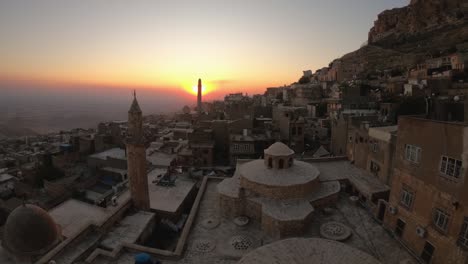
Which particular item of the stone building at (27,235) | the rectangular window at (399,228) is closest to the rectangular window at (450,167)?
the rectangular window at (399,228)

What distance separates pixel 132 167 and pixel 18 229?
700cm

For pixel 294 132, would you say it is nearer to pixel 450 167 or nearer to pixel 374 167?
pixel 374 167

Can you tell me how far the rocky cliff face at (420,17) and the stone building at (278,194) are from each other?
271 ft

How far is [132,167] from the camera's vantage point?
18.2 metres

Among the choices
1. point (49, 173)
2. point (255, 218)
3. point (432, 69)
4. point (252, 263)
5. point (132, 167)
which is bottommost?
point (49, 173)

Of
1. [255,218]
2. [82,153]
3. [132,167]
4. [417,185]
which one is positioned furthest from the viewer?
[82,153]

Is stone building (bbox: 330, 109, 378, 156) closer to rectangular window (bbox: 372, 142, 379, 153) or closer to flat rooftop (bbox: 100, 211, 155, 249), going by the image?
rectangular window (bbox: 372, 142, 379, 153)

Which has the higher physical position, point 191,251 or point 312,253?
point 312,253

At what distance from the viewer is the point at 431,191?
10328 millimetres

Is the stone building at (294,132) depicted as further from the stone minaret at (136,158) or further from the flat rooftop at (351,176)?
the stone minaret at (136,158)

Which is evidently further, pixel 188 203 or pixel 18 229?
pixel 188 203

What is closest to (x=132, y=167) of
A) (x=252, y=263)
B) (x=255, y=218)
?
(x=255, y=218)

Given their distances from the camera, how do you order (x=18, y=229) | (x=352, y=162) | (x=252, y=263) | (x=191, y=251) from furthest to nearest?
(x=352, y=162), (x=191, y=251), (x=18, y=229), (x=252, y=263)

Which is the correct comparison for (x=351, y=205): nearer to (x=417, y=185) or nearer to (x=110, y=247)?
(x=417, y=185)
